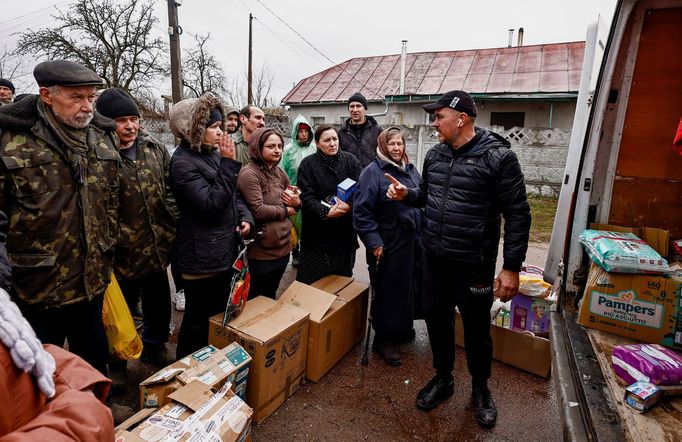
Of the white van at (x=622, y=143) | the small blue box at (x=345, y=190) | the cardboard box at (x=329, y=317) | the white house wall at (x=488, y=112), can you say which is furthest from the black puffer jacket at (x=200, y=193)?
the white house wall at (x=488, y=112)

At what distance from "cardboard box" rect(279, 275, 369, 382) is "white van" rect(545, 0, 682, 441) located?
1.41m

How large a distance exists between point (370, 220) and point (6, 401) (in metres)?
2.46

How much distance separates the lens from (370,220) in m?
3.08

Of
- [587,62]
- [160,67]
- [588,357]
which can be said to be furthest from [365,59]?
[588,357]

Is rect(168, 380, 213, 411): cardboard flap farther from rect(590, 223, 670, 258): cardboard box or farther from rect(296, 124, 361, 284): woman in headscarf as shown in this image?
rect(590, 223, 670, 258): cardboard box

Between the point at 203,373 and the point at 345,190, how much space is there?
183 cm

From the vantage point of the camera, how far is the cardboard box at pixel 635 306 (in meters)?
2.08

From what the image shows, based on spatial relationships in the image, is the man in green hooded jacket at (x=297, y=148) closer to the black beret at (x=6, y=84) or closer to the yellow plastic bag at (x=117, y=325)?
the yellow plastic bag at (x=117, y=325)

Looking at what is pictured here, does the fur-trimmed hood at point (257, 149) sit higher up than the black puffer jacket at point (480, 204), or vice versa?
the fur-trimmed hood at point (257, 149)

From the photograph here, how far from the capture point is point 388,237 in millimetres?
3131

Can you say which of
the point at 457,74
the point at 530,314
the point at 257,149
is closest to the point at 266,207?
the point at 257,149

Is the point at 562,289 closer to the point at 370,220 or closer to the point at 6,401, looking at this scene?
the point at 370,220

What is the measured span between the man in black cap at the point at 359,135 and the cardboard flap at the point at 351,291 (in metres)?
1.88

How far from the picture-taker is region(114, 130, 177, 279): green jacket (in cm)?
257
